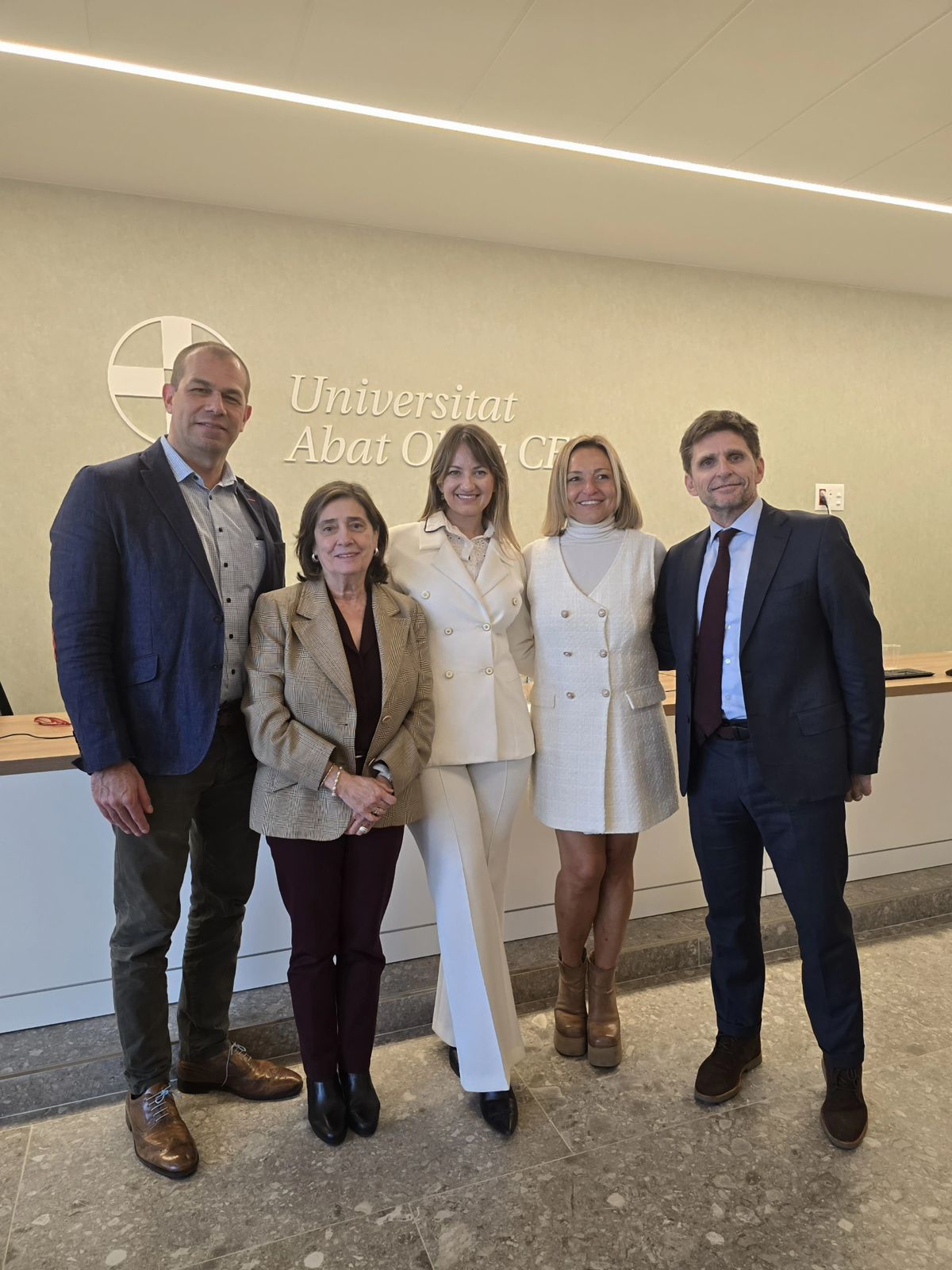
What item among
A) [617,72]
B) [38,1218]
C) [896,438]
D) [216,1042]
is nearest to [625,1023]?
[216,1042]

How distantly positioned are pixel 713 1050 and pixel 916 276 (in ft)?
16.9

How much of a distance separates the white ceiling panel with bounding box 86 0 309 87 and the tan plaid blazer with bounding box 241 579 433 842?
1.90m

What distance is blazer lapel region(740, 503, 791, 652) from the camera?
2.02 m

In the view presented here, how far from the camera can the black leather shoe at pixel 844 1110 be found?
2.02 m

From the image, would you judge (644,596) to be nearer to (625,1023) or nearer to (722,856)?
(722,856)

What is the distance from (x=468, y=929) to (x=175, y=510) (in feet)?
3.93

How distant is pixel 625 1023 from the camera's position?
2615 millimetres

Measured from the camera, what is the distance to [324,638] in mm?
2002

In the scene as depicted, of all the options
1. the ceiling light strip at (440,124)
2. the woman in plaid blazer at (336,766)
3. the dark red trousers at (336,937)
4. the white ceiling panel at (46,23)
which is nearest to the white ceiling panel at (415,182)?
the ceiling light strip at (440,124)

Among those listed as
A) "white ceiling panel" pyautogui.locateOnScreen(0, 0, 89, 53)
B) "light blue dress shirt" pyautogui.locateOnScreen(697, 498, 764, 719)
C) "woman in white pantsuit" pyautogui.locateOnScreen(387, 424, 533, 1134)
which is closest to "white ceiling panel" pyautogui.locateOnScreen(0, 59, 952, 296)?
"white ceiling panel" pyautogui.locateOnScreen(0, 0, 89, 53)

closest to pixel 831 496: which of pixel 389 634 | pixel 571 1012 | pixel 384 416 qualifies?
pixel 384 416

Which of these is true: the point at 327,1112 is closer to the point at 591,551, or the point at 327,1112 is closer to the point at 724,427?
the point at 591,551

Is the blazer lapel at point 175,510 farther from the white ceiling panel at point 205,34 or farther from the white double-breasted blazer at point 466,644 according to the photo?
the white ceiling panel at point 205,34

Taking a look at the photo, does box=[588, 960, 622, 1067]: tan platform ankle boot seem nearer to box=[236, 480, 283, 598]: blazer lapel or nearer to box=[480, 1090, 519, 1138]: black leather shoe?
box=[480, 1090, 519, 1138]: black leather shoe
